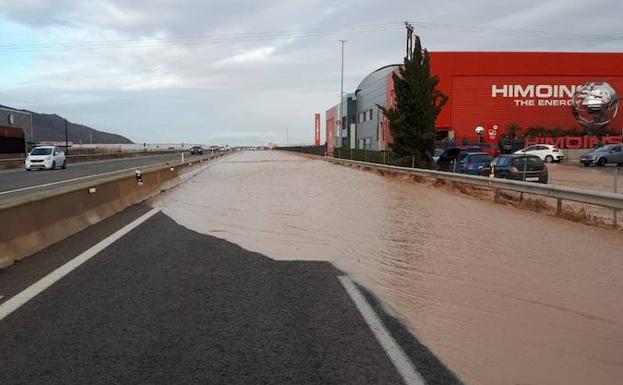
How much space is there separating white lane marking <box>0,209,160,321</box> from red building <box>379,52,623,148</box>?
178ft

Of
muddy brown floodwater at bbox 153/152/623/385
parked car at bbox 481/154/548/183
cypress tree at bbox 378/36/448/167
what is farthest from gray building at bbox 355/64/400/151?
muddy brown floodwater at bbox 153/152/623/385

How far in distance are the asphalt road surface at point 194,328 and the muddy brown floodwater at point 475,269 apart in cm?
51

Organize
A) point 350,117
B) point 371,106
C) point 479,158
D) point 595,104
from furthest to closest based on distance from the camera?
point 350,117
point 371,106
point 595,104
point 479,158

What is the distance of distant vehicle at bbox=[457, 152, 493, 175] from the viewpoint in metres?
28.3

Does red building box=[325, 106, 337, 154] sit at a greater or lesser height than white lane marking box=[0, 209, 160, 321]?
greater

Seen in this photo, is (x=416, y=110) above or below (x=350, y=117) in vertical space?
below

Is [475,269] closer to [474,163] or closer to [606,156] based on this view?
[474,163]

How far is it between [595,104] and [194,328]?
58.5 meters

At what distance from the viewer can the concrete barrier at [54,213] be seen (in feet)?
28.9

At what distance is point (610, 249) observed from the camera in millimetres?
10742

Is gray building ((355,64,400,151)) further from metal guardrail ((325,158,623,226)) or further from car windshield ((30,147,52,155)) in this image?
metal guardrail ((325,158,623,226))

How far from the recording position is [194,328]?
588cm

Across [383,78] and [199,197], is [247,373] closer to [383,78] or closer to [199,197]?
[199,197]

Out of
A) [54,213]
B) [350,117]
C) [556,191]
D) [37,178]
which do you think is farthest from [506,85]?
Result: [54,213]
